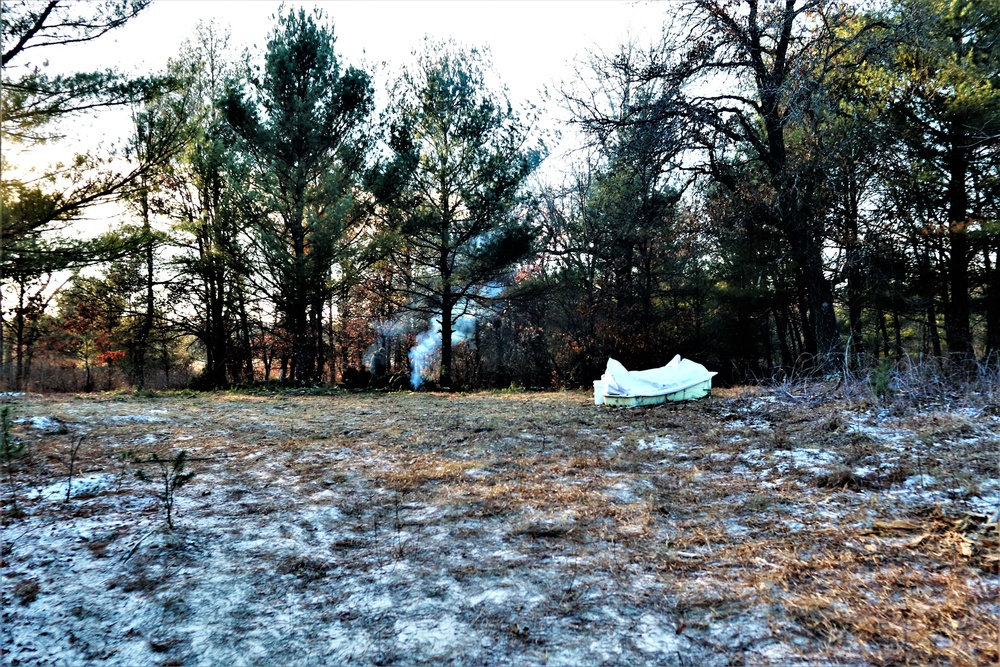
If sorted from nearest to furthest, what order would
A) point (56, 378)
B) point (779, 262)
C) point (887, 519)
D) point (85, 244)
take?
point (887, 519) → point (85, 244) → point (779, 262) → point (56, 378)

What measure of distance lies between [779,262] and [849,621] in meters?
15.0

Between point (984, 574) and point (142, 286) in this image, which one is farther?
point (142, 286)

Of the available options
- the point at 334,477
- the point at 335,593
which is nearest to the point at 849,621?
the point at 335,593

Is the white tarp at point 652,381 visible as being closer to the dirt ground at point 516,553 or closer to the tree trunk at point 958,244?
the dirt ground at point 516,553

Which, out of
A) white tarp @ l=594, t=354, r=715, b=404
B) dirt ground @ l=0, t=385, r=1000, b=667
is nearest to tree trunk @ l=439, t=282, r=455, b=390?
white tarp @ l=594, t=354, r=715, b=404

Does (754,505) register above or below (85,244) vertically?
below

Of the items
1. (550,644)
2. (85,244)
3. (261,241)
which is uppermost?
(261,241)

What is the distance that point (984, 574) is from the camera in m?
2.09

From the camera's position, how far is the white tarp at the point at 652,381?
7.77m

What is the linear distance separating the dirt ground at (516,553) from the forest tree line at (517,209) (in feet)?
12.8

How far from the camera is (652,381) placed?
25.9 feet

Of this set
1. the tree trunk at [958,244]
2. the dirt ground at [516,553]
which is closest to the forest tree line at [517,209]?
the tree trunk at [958,244]

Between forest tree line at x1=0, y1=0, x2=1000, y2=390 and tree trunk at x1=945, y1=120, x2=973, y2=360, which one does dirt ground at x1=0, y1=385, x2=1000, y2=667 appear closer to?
forest tree line at x1=0, y1=0, x2=1000, y2=390

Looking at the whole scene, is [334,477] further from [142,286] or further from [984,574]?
[142,286]
